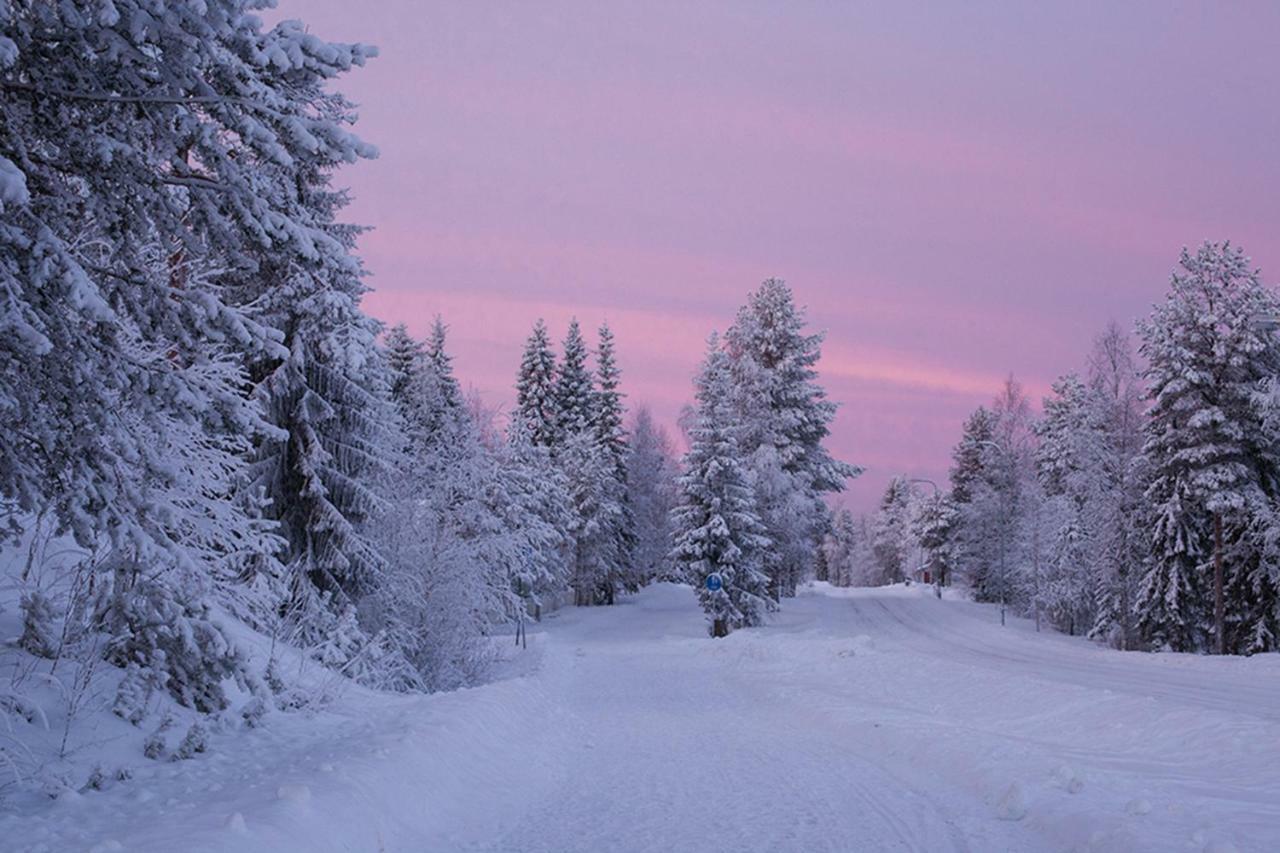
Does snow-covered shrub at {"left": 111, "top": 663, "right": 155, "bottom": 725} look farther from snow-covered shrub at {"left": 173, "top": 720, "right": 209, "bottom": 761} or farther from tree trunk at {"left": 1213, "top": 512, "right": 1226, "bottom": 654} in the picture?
tree trunk at {"left": 1213, "top": 512, "right": 1226, "bottom": 654}

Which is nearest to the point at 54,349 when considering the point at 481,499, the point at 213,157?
the point at 213,157

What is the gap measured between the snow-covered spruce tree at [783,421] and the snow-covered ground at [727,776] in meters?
23.5

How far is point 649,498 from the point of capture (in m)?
66.9

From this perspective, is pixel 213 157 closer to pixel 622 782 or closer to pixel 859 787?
pixel 622 782

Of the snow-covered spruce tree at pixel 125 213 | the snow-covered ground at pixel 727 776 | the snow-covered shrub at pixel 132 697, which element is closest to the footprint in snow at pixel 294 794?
the snow-covered ground at pixel 727 776

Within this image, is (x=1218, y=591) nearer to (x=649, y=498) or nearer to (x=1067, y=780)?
(x=1067, y=780)

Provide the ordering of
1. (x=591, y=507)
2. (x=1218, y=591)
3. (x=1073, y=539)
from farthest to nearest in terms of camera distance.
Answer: (x=591, y=507)
(x=1073, y=539)
(x=1218, y=591)

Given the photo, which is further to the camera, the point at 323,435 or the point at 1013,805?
the point at 323,435

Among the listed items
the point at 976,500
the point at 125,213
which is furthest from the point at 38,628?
the point at 976,500

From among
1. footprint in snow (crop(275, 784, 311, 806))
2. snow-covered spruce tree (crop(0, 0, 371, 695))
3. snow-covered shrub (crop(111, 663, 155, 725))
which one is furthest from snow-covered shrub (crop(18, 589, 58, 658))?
footprint in snow (crop(275, 784, 311, 806))

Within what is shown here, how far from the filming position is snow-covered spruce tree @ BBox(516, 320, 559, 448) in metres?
55.2

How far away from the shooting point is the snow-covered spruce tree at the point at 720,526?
1439 inches

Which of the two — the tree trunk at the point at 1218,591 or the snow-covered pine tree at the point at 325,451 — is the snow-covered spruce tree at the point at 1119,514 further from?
the snow-covered pine tree at the point at 325,451

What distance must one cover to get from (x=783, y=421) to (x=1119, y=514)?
15.6 meters
